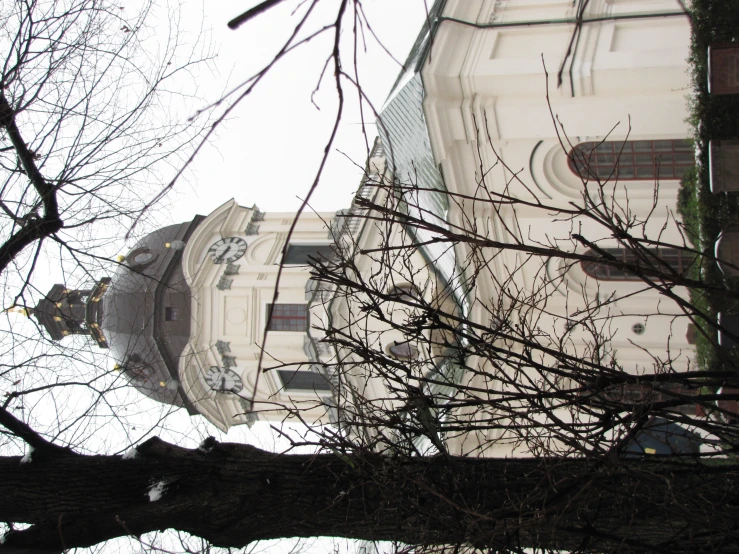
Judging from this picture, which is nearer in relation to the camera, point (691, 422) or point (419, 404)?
point (691, 422)

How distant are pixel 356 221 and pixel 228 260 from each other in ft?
11.1

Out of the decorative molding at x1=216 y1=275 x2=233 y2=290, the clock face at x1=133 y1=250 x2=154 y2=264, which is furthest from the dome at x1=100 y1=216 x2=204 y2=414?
the decorative molding at x1=216 y1=275 x2=233 y2=290

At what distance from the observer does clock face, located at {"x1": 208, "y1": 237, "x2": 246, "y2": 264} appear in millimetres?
15922

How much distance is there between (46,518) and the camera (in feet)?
16.7

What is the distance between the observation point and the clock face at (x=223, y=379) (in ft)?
51.1

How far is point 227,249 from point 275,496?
38.3 ft

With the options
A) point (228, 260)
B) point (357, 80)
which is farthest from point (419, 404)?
point (228, 260)

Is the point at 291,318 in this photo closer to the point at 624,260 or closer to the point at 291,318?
the point at 291,318

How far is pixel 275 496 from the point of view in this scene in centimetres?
499

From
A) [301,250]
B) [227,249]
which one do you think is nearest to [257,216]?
[227,249]

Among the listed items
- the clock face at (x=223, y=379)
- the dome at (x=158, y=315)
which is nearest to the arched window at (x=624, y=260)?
the clock face at (x=223, y=379)

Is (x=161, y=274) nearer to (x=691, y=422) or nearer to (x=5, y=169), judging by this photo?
(x=5, y=169)

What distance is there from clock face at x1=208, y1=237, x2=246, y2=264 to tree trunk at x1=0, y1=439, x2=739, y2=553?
35.1ft

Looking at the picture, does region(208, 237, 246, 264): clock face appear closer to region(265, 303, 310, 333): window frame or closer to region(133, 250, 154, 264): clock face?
region(133, 250, 154, 264): clock face
